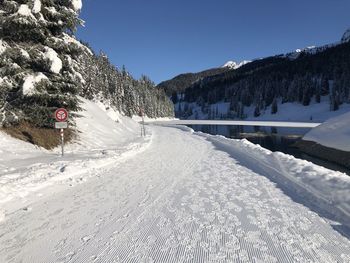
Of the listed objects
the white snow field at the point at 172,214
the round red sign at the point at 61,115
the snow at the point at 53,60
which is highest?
the snow at the point at 53,60

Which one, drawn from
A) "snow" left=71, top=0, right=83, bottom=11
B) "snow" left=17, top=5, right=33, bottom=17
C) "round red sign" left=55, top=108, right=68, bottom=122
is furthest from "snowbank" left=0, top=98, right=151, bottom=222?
"snow" left=71, top=0, right=83, bottom=11

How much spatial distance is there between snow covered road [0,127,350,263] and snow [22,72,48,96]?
25.1ft

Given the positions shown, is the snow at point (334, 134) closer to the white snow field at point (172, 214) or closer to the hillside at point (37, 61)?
the white snow field at point (172, 214)

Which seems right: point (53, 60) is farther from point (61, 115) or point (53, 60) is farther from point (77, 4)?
point (77, 4)

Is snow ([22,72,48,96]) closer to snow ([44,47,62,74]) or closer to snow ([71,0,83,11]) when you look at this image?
snow ([44,47,62,74])

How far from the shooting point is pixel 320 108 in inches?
5635

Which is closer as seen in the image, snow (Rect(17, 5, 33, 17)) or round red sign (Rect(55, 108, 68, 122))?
round red sign (Rect(55, 108, 68, 122))

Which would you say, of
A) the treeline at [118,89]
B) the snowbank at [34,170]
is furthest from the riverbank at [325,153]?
the treeline at [118,89]

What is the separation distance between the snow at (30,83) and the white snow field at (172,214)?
404 centimetres

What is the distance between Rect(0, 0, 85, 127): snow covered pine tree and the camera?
16422 mm

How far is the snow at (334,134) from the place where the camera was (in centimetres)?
2167

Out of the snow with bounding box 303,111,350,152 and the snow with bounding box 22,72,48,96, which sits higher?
the snow with bounding box 22,72,48,96

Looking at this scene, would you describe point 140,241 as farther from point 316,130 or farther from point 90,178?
point 316,130

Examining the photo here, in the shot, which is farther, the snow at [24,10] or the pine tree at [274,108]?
the pine tree at [274,108]
